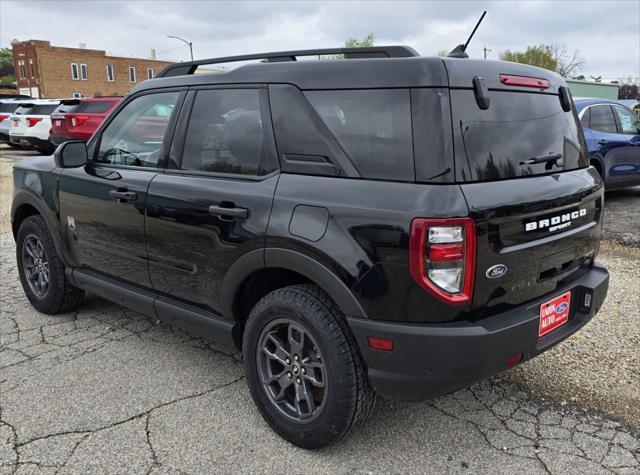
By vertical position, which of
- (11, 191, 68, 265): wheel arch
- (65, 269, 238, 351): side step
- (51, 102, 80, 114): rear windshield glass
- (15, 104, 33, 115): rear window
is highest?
(15, 104, 33, 115): rear window

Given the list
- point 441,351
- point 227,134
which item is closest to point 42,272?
point 227,134

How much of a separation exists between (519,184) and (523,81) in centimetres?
55

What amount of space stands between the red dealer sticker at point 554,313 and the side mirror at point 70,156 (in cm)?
309

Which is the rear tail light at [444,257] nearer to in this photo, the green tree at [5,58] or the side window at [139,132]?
the side window at [139,132]

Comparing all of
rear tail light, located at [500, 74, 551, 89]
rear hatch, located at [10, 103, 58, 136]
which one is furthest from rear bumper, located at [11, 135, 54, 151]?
rear tail light, located at [500, 74, 551, 89]

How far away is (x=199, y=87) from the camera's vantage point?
3150 millimetres

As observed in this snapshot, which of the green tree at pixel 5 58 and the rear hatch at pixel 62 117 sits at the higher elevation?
the green tree at pixel 5 58

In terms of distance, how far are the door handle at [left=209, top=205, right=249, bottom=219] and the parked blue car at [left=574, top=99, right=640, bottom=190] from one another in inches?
267

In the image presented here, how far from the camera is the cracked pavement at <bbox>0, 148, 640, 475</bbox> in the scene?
2541 mm

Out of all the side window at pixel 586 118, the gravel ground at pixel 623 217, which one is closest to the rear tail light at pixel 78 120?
the side window at pixel 586 118

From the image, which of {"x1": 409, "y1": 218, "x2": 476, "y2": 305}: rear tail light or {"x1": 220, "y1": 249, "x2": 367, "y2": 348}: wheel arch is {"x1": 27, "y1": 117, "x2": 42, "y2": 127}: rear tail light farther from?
{"x1": 409, "y1": 218, "x2": 476, "y2": 305}: rear tail light

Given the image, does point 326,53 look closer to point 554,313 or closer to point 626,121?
point 554,313

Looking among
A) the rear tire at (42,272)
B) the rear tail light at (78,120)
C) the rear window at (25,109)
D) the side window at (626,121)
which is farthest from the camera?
the rear window at (25,109)

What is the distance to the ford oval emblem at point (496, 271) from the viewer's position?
2215mm
